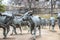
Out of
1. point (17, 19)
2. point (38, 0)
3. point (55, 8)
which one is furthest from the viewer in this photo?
point (38, 0)

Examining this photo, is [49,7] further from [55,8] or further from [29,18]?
[29,18]

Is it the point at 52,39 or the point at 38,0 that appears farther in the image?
the point at 38,0

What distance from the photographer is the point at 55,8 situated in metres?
39.0

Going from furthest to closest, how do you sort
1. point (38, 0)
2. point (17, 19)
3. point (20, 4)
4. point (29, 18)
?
point (38, 0), point (20, 4), point (17, 19), point (29, 18)

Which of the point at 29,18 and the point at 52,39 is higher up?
the point at 29,18

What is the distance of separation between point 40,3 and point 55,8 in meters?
4.50

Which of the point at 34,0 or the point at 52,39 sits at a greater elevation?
the point at 34,0

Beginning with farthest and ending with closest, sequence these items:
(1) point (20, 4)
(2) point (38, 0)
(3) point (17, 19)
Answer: (2) point (38, 0)
(1) point (20, 4)
(3) point (17, 19)

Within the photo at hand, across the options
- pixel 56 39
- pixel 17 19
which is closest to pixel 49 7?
pixel 17 19

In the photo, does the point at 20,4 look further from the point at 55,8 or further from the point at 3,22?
the point at 3,22

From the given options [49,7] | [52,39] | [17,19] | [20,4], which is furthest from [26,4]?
[52,39]

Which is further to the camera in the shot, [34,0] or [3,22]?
[34,0]

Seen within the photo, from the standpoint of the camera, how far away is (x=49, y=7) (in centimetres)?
4009

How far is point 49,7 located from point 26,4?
4211mm
